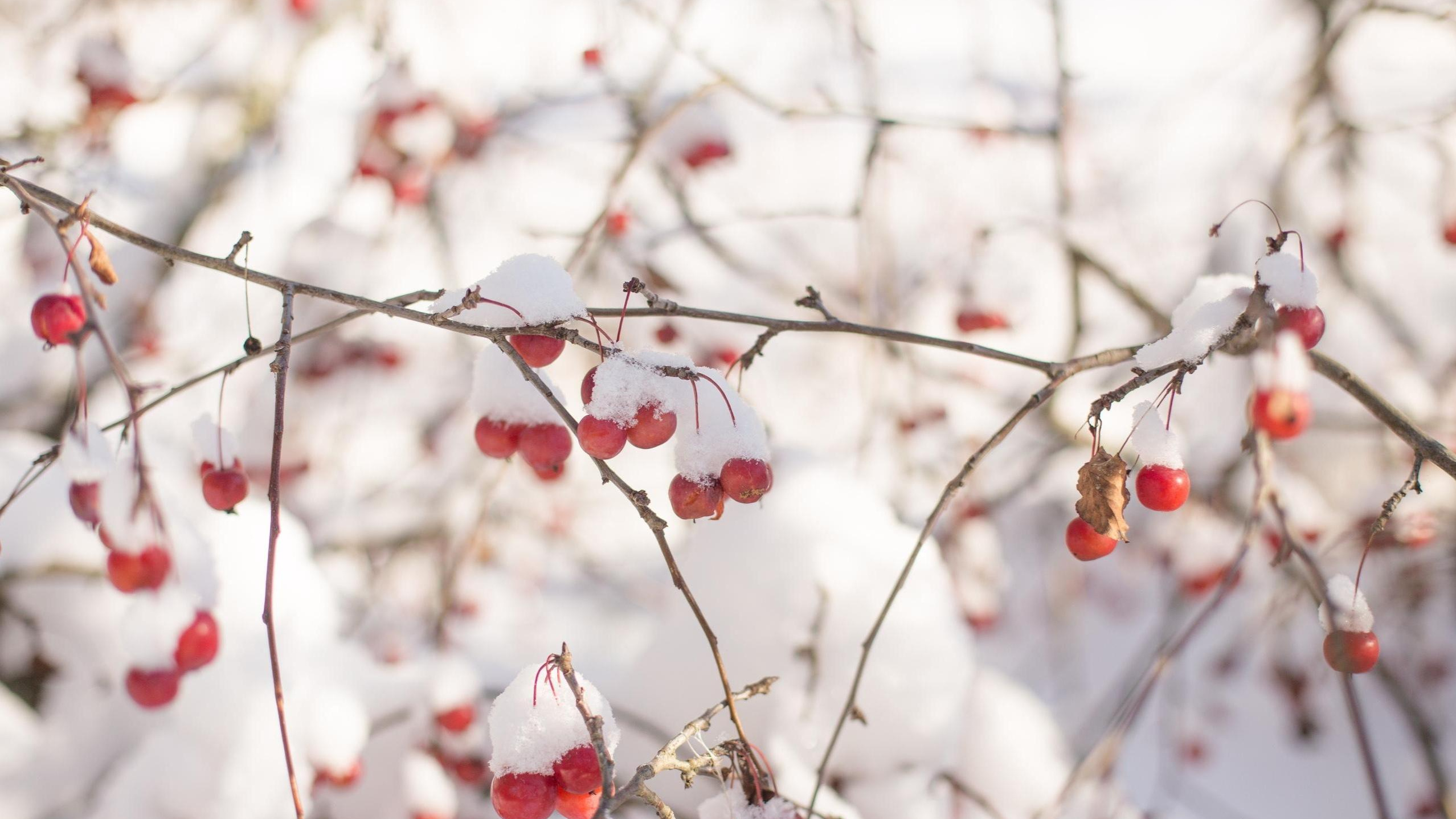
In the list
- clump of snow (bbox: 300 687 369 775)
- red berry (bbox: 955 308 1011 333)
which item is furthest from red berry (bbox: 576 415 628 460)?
red berry (bbox: 955 308 1011 333)

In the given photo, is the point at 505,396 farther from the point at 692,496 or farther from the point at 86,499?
the point at 86,499

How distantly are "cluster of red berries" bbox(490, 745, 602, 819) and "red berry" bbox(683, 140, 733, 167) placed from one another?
1738 millimetres

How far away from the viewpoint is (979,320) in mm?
2359

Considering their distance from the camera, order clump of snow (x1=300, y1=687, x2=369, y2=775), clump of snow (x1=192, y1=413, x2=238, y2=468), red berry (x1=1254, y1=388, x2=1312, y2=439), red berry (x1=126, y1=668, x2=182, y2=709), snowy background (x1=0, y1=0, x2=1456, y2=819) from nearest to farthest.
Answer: red berry (x1=1254, y1=388, x2=1312, y2=439) → clump of snow (x1=192, y1=413, x2=238, y2=468) → red berry (x1=126, y1=668, x2=182, y2=709) → clump of snow (x1=300, y1=687, x2=369, y2=775) → snowy background (x1=0, y1=0, x2=1456, y2=819)

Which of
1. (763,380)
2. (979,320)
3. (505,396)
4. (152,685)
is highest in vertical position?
(763,380)

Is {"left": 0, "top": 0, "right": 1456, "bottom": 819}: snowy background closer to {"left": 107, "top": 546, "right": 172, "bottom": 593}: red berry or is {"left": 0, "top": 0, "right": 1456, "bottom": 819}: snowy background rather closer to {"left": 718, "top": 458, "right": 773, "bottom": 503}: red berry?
{"left": 107, "top": 546, "right": 172, "bottom": 593}: red berry

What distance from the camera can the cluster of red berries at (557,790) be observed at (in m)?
0.87

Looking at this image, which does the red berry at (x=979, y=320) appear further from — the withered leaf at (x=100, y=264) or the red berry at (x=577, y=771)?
the withered leaf at (x=100, y=264)

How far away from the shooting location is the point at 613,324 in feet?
9.00

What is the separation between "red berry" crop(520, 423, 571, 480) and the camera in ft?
3.61

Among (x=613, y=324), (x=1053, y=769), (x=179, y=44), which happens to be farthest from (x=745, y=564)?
(x=179, y=44)

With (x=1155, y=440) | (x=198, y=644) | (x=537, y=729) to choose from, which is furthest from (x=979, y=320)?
(x=198, y=644)

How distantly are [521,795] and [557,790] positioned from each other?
0.05 metres

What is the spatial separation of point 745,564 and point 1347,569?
11.6 ft
